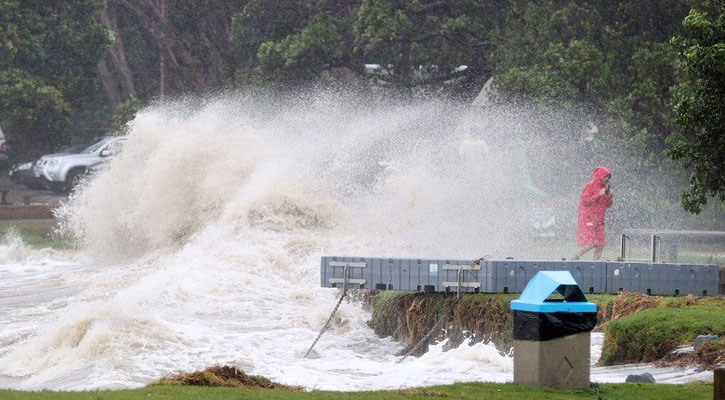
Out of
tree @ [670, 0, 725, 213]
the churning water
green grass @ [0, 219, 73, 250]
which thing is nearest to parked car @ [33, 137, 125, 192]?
the churning water

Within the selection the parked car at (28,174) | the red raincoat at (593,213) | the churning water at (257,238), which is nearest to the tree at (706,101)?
the churning water at (257,238)

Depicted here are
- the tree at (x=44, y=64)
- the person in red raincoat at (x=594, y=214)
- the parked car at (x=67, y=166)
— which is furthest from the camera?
the tree at (x=44, y=64)

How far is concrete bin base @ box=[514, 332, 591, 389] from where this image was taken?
10703 millimetres

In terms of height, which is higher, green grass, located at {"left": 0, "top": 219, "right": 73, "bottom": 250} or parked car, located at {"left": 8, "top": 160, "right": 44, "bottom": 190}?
parked car, located at {"left": 8, "top": 160, "right": 44, "bottom": 190}

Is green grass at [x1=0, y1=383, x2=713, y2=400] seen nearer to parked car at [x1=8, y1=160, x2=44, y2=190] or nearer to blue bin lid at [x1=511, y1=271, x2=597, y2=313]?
blue bin lid at [x1=511, y1=271, x2=597, y2=313]

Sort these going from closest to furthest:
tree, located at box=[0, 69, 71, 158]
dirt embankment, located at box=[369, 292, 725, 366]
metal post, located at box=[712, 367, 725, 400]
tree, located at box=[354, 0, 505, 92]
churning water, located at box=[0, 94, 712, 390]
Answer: metal post, located at box=[712, 367, 725, 400] < dirt embankment, located at box=[369, 292, 725, 366] < churning water, located at box=[0, 94, 712, 390] < tree, located at box=[354, 0, 505, 92] < tree, located at box=[0, 69, 71, 158]

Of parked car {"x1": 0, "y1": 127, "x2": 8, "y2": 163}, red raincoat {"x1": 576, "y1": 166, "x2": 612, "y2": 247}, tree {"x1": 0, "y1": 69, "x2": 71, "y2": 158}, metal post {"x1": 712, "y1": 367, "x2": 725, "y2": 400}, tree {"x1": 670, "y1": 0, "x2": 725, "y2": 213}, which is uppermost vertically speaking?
tree {"x1": 0, "y1": 69, "x2": 71, "y2": 158}

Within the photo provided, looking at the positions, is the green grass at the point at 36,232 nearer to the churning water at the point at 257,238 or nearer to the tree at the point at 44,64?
the churning water at the point at 257,238

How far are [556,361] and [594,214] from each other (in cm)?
1007

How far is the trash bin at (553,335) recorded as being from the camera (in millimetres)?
10672

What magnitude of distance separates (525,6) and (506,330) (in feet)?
78.6

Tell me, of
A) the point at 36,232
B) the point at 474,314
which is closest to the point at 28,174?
the point at 36,232

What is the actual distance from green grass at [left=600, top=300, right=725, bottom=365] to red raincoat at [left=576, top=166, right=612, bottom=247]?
5874 millimetres

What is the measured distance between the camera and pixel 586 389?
426 inches
